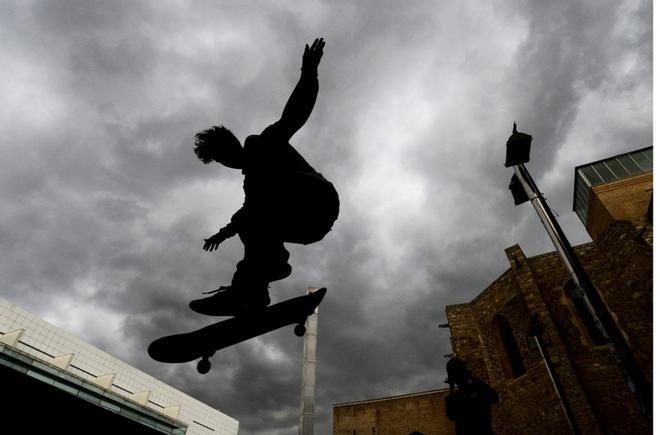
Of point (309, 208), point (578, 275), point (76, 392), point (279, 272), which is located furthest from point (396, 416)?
point (309, 208)

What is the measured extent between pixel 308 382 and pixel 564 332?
1194 centimetres

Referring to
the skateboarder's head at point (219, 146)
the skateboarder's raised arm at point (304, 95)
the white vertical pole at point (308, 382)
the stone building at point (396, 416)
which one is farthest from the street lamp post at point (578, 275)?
the stone building at point (396, 416)

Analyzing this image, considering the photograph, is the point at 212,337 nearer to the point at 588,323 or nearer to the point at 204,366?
the point at 204,366

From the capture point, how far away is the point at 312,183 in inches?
89.3

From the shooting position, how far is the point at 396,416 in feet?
70.5

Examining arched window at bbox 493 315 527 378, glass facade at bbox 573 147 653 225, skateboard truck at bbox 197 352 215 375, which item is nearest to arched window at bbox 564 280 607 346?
arched window at bbox 493 315 527 378

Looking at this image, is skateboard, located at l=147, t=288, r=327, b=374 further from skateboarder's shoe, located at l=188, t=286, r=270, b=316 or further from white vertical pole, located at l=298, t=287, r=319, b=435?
white vertical pole, located at l=298, t=287, r=319, b=435

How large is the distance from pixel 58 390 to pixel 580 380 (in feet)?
46.2

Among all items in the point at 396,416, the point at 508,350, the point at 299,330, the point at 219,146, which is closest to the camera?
the point at 219,146

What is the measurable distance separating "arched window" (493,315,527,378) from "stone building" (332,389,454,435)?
24.9 ft

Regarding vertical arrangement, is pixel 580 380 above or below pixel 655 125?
above

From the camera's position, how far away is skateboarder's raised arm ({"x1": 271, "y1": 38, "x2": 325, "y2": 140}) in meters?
2.14

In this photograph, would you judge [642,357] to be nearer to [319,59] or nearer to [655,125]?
[655,125]

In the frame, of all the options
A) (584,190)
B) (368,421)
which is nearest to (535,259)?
(584,190)
